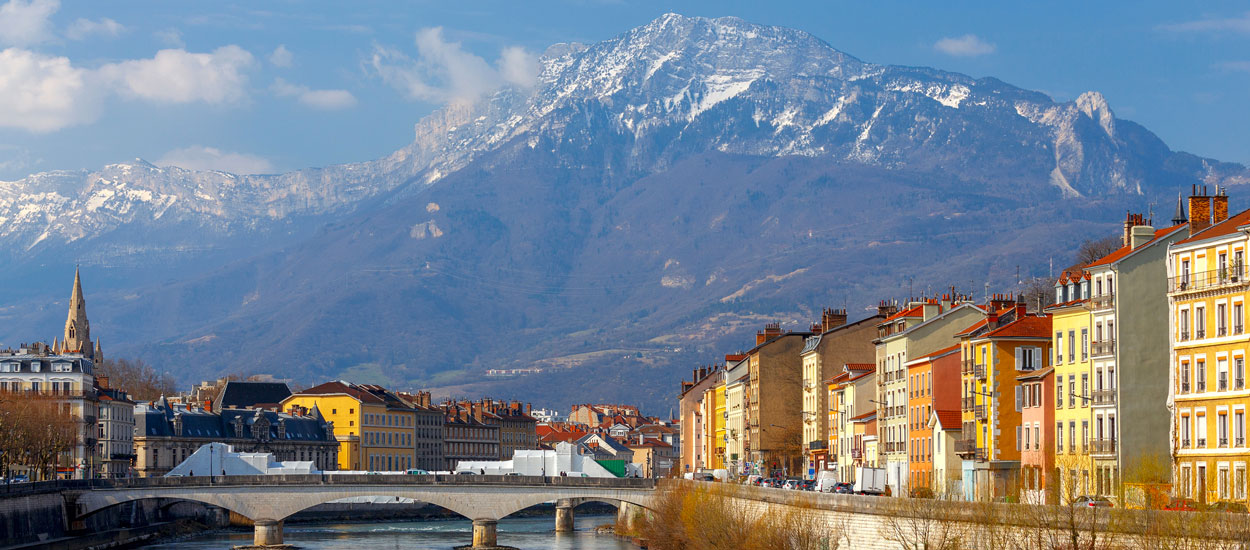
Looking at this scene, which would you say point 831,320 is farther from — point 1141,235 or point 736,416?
point 1141,235

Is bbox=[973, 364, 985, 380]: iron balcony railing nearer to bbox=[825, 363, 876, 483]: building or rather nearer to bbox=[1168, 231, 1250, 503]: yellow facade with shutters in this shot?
bbox=[1168, 231, 1250, 503]: yellow facade with shutters

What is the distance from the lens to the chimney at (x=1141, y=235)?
250ft

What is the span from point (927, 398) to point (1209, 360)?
3222 centimetres

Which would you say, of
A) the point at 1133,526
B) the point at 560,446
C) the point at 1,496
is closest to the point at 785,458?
the point at 560,446

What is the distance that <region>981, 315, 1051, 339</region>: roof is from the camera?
279 ft

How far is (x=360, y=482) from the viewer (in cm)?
13450

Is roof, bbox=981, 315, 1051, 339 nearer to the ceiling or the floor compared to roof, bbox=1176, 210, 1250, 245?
nearer to the floor

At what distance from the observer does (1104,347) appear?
244 feet

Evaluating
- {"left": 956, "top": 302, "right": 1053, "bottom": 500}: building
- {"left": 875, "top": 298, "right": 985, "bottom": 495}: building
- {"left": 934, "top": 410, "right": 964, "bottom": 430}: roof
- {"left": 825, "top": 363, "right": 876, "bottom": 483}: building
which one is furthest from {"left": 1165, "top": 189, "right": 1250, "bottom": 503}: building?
{"left": 825, "top": 363, "right": 876, "bottom": 483}: building

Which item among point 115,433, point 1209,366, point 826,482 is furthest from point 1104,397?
point 115,433

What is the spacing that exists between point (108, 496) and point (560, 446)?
41.7 metres

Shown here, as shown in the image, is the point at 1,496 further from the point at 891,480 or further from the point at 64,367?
A: the point at 64,367

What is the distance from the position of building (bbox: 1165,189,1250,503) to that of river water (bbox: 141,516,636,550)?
63.2 meters

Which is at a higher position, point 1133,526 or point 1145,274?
point 1145,274
